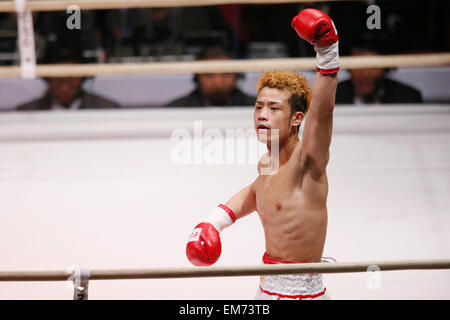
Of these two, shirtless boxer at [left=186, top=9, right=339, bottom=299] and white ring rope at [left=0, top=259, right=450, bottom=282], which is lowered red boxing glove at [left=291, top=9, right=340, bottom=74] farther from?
white ring rope at [left=0, top=259, right=450, bottom=282]

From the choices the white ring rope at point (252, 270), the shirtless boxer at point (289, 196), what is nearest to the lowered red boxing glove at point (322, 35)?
the shirtless boxer at point (289, 196)

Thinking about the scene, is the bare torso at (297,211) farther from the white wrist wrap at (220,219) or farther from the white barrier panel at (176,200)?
the white barrier panel at (176,200)

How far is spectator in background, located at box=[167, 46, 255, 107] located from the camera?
332cm

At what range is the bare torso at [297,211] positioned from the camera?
1.31m

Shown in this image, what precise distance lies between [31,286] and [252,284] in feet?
2.46

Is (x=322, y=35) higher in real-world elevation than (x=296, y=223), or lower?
higher

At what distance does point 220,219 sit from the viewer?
1.42 meters

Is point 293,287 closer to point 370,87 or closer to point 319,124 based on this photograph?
point 319,124

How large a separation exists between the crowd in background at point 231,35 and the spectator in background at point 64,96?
0.06 feet

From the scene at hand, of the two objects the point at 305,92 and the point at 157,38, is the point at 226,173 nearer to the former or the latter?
the point at 305,92

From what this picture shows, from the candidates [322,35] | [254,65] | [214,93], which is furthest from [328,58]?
[214,93]

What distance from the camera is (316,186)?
1.32 metres

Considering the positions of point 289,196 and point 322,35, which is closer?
point 322,35

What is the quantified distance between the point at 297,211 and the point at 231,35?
2.64 m
